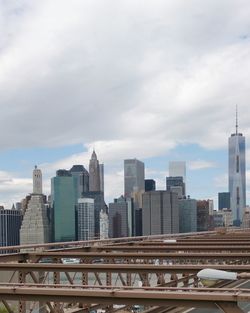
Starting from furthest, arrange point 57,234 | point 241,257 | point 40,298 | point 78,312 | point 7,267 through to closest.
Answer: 1. point 57,234
2. point 241,257
3. point 78,312
4. point 7,267
5. point 40,298

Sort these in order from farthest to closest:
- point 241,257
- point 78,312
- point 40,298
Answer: point 241,257, point 78,312, point 40,298

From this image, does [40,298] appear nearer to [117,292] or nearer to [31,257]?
[117,292]

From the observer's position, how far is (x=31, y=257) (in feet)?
75.4

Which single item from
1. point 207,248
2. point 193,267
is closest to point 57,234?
point 207,248

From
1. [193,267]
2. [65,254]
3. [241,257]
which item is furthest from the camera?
[65,254]

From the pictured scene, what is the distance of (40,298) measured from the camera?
1152 cm

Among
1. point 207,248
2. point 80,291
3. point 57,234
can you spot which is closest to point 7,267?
point 80,291

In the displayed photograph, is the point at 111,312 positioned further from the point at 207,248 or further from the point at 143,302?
the point at 207,248

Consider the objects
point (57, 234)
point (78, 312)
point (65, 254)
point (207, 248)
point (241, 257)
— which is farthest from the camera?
point (57, 234)

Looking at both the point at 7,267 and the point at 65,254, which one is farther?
the point at 65,254

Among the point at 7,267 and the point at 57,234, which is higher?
the point at 7,267

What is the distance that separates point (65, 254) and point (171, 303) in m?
12.5

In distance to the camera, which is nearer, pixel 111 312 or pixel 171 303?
pixel 171 303

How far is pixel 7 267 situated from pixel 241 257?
7.98m
